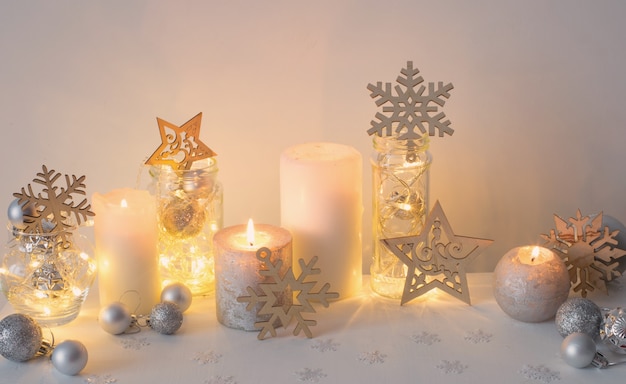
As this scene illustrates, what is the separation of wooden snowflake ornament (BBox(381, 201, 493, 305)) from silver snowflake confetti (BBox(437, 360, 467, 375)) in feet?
0.49

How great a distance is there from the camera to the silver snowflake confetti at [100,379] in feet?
2.90

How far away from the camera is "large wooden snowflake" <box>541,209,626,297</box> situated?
1.06 metres

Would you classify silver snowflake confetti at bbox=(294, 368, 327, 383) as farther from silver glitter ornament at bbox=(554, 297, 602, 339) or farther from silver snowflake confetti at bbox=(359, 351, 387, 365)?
silver glitter ornament at bbox=(554, 297, 602, 339)

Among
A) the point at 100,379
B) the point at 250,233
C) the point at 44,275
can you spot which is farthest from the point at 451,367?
the point at 44,275

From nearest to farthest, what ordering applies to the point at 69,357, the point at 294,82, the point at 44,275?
the point at 69,357
the point at 44,275
the point at 294,82

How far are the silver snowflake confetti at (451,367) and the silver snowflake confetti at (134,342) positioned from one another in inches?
13.6

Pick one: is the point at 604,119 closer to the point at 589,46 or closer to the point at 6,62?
the point at 589,46

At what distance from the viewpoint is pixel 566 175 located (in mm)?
1324

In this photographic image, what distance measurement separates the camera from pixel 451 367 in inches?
36.0

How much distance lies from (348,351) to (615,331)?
30 centimetres

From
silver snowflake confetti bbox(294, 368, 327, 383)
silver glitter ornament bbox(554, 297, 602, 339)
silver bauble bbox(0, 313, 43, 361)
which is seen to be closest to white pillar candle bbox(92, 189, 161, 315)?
silver bauble bbox(0, 313, 43, 361)

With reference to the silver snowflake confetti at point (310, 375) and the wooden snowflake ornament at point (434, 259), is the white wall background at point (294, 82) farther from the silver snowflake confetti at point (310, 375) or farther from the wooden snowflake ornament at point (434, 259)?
the silver snowflake confetti at point (310, 375)

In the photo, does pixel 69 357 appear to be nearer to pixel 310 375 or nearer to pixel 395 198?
pixel 310 375

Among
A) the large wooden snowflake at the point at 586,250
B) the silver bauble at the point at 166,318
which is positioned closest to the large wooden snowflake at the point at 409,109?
the large wooden snowflake at the point at 586,250
